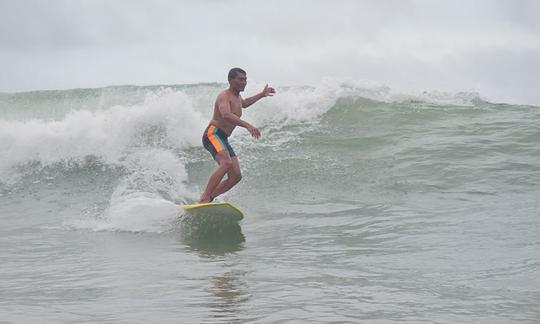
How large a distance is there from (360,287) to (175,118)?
976 cm

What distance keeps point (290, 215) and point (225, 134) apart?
1.26 meters

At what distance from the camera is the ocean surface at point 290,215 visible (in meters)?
5.07

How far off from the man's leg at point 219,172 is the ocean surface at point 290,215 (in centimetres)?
48

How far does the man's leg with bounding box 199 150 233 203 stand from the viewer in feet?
28.9

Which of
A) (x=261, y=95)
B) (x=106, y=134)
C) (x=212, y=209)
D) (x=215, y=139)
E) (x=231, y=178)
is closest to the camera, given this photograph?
(x=212, y=209)

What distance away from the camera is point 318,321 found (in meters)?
4.52

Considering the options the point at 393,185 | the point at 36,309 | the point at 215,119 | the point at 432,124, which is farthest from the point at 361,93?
the point at 36,309

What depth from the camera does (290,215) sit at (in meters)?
9.23

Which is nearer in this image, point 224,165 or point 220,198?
point 224,165

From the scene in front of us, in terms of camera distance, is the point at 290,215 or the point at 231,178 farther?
the point at 290,215

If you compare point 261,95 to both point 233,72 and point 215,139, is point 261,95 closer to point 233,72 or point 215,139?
point 233,72

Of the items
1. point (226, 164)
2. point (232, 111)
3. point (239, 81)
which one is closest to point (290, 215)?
point (226, 164)

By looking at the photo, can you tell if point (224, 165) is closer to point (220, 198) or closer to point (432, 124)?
point (220, 198)

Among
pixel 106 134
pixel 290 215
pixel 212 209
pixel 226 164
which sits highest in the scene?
pixel 106 134
